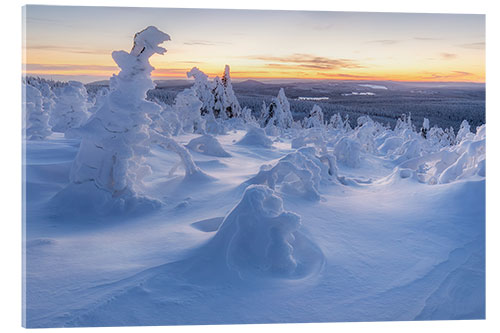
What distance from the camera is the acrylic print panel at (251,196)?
4871mm

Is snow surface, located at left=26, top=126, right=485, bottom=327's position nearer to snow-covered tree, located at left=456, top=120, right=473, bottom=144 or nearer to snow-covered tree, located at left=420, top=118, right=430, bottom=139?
snow-covered tree, located at left=456, top=120, right=473, bottom=144

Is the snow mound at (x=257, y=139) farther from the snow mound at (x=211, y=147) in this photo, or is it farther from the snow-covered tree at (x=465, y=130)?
the snow-covered tree at (x=465, y=130)

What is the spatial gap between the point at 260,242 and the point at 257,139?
11174 mm

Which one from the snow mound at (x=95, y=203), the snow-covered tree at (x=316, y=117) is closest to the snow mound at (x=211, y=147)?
the snow-covered tree at (x=316, y=117)

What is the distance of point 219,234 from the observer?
5.31 meters

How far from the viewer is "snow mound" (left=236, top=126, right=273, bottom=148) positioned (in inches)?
627

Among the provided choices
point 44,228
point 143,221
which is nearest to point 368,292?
point 143,221

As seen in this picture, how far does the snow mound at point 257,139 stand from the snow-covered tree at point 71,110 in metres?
6.75

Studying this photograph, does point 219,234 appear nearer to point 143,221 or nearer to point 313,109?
point 143,221

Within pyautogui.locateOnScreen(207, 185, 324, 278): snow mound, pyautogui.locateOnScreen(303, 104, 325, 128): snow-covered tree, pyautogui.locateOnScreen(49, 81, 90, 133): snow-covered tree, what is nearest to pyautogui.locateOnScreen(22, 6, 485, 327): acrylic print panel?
pyautogui.locateOnScreen(207, 185, 324, 278): snow mound

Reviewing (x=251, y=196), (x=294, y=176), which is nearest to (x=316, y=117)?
(x=294, y=176)

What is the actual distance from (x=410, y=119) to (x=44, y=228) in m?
11.2

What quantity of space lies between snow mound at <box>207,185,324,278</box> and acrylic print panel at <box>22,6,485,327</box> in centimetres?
2

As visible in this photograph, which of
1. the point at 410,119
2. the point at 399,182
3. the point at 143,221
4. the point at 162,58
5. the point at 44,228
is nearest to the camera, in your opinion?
the point at 44,228
